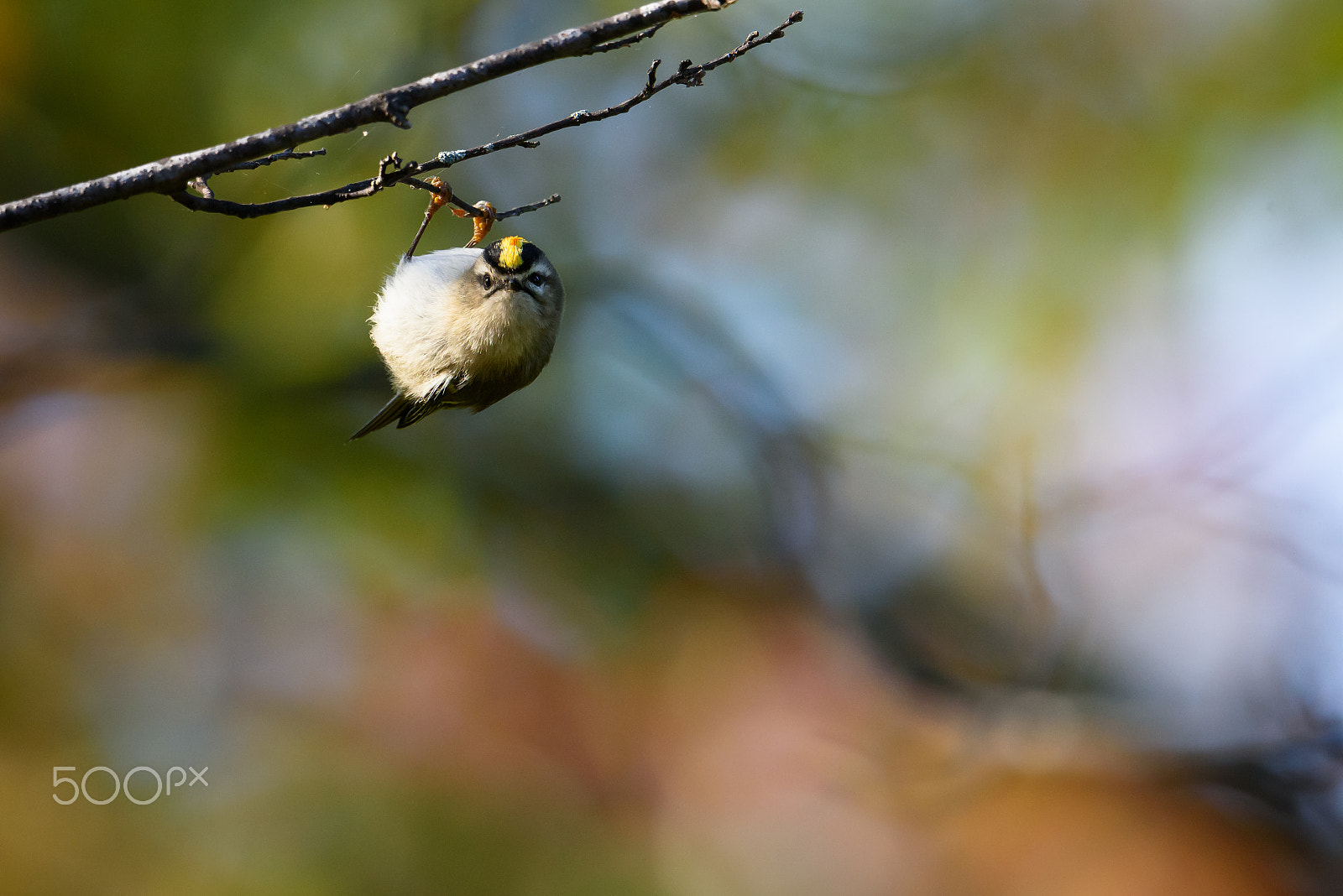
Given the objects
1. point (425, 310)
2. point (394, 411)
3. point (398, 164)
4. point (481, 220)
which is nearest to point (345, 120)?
point (398, 164)

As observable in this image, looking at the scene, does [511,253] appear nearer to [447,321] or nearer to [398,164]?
[447,321]

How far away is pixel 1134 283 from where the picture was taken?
18.2ft

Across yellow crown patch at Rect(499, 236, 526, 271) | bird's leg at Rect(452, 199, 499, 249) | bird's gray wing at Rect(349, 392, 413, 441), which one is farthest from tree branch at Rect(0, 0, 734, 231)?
bird's gray wing at Rect(349, 392, 413, 441)

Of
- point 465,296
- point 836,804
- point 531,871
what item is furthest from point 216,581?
point 465,296

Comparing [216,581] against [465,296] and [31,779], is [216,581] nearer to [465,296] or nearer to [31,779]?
[31,779]

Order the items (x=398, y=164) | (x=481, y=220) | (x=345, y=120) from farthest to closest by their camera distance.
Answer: (x=481, y=220) → (x=398, y=164) → (x=345, y=120)

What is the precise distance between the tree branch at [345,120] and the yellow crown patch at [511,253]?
0.72 m

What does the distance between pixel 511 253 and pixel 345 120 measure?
770 millimetres

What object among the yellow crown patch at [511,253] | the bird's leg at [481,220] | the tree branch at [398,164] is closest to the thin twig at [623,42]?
the tree branch at [398,164]

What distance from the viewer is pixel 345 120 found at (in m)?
0.80

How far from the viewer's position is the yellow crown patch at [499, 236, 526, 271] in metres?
1.56

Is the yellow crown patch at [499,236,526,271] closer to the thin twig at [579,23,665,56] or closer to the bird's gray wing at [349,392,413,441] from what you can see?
the bird's gray wing at [349,392,413,441]

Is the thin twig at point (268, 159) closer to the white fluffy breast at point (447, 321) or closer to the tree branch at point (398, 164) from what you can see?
the tree branch at point (398, 164)

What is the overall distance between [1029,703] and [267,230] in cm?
479
